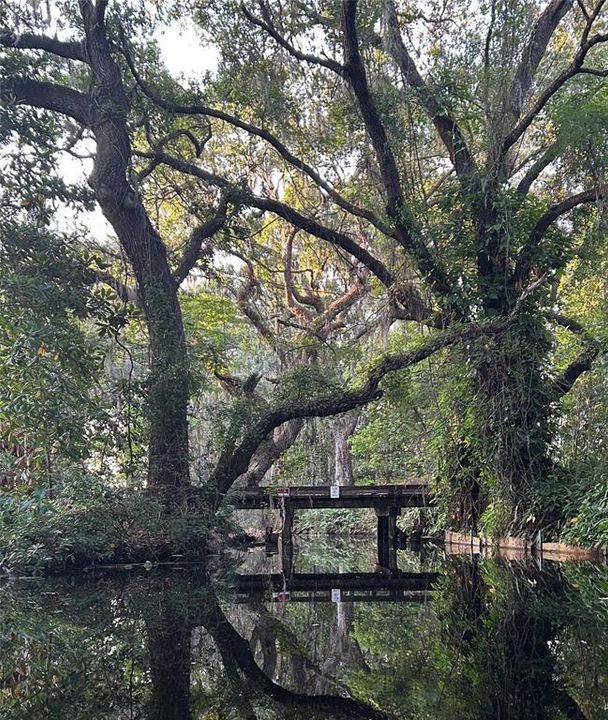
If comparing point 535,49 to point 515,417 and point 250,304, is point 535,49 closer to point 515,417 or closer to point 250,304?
point 515,417

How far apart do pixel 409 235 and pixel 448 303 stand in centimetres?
119

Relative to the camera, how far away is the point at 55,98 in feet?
32.0

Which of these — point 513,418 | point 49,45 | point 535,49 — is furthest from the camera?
point 535,49

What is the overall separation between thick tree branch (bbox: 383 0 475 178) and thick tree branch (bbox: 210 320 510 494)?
8.57ft

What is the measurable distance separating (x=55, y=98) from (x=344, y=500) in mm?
8090

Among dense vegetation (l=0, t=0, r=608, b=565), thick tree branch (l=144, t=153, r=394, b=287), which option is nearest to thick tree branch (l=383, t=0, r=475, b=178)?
dense vegetation (l=0, t=0, r=608, b=565)

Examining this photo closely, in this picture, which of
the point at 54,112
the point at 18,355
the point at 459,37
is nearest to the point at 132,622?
the point at 18,355

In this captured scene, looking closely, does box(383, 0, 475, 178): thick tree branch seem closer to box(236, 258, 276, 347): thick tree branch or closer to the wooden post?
box(236, 258, 276, 347): thick tree branch

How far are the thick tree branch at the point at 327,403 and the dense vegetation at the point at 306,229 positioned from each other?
3 centimetres

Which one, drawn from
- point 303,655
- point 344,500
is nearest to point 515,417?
point 344,500

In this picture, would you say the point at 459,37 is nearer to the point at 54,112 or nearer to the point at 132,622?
the point at 54,112

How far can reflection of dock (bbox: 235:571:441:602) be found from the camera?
6.60 meters

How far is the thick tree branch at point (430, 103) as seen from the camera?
10.5m

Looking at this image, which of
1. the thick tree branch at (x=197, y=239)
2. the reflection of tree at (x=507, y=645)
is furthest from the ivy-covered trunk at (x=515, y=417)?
the thick tree branch at (x=197, y=239)
